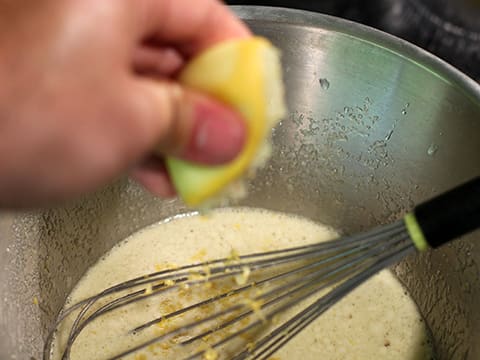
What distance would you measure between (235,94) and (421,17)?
90cm

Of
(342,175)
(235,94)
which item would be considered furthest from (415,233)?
(342,175)

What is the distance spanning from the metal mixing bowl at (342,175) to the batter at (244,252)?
2cm

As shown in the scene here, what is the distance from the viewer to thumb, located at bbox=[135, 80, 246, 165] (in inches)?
18.4

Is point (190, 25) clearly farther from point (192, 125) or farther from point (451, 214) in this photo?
point (451, 214)

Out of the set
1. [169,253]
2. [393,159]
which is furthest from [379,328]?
[169,253]

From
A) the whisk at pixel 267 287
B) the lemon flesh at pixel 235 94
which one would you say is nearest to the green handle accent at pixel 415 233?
the whisk at pixel 267 287

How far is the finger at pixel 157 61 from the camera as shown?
60 cm

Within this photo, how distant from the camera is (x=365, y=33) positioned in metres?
0.90

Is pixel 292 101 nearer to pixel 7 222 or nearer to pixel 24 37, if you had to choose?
pixel 7 222

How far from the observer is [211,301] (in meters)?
0.92

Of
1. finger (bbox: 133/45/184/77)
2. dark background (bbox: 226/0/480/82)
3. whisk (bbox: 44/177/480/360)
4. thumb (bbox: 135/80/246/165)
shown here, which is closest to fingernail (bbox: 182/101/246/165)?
thumb (bbox: 135/80/246/165)

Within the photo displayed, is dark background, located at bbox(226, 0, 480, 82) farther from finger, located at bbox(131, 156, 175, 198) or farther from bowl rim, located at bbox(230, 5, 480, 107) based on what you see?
finger, located at bbox(131, 156, 175, 198)

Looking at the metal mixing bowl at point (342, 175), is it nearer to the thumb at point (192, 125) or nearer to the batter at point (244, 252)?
the batter at point (244, 252)

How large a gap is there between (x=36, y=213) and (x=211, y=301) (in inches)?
11.4
